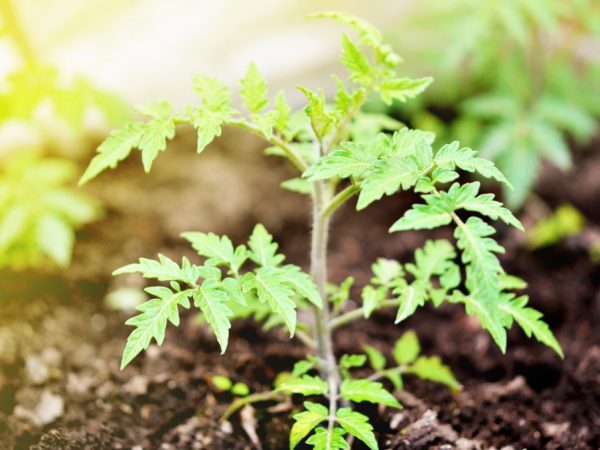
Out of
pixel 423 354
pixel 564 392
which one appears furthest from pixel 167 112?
→ pixel 564 392

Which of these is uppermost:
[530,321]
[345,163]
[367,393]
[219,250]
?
[345,163]

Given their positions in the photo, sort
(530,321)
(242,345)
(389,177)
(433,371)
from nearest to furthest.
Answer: (389,177), (530,321), (433,371), (242,345)

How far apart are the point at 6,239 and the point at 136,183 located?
2.78 feet

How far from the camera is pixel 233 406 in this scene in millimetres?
1760

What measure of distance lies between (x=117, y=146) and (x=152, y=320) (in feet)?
1.32

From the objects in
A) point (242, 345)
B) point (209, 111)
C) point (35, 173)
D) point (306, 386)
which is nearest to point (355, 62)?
point (209, 111)

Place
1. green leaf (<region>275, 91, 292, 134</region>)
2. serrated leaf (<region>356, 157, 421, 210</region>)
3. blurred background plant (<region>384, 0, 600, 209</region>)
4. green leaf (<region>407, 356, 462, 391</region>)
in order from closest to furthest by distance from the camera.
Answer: serrated leaf (<region>356, 157, 421, 210</region>)
green leaf (<region>275, 91, 292, 134</region>)
green leaf (<region>407, 356, 462, 391</region>)
blurred background plant (<region>384, 0, 600, 209</region>)

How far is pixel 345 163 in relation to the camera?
1326 millimetres

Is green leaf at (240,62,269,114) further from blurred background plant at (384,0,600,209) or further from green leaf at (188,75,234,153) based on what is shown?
blurred background plant at (384,0,600,209)

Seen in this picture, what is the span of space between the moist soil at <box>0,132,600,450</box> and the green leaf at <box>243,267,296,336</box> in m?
0.57

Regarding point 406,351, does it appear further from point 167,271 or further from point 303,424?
point 167,271

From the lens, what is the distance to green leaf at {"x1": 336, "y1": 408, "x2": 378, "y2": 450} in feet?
4.66

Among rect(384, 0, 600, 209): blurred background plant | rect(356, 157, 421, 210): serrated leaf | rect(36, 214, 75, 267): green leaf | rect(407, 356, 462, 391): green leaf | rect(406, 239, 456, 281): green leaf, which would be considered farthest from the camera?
rect(384, 0, 600, 209): blurred background plant

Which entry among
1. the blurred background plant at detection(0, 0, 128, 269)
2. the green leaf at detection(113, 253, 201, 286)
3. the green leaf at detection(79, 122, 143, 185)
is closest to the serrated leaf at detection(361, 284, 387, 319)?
the green leaf at detection(113, 253, 201, 286)
